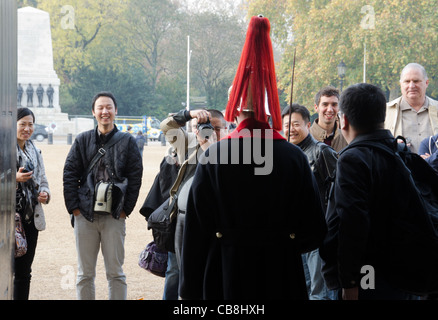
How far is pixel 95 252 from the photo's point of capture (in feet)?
16.5

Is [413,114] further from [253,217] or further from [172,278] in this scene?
[253,217]

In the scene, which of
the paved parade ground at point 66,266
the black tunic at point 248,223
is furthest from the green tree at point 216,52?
the black tunic at point 248,223

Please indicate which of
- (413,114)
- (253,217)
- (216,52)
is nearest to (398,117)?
(413,114)

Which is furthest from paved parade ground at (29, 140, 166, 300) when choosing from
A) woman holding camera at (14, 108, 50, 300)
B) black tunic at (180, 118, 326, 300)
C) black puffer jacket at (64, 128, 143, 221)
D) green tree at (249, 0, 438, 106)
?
green tree at (249, 0, 438, 106)

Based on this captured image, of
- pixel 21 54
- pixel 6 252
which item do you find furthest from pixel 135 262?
pixel 21 54

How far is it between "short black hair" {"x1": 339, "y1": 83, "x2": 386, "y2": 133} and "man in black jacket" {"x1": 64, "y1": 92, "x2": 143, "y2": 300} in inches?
95.7

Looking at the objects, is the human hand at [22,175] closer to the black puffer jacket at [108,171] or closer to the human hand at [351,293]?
the black puffer jacket at [108,171]

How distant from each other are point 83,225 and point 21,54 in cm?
3759

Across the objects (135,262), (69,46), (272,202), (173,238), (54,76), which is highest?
(69,46)

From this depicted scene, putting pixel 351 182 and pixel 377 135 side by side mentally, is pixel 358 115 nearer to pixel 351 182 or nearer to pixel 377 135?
pixel 377 135

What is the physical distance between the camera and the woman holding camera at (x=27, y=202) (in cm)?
492

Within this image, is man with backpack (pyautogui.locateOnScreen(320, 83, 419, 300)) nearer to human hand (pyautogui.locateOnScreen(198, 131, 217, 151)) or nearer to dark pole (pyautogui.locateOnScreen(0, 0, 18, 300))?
dark pole (pyautogui.locateOnScreen(0, 0, 18, 300))

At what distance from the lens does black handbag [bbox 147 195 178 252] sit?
4.41 meters

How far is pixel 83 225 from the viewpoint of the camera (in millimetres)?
4984
